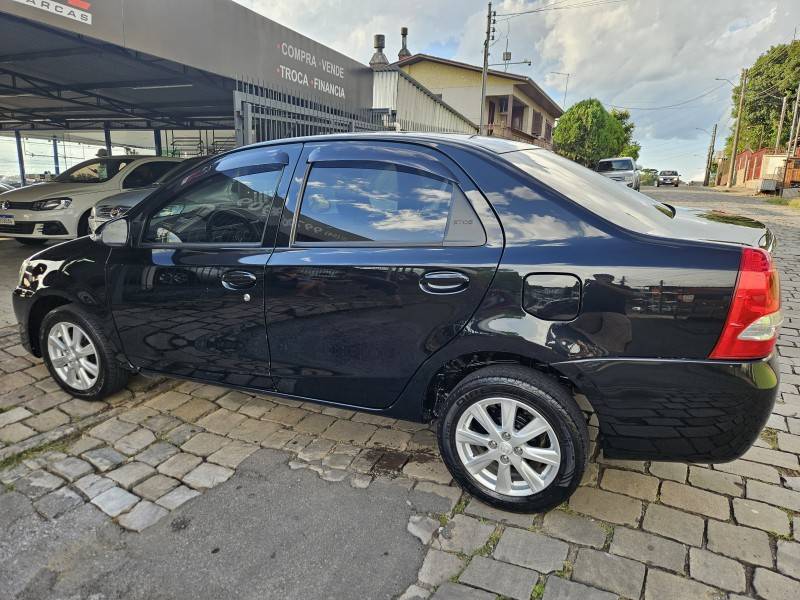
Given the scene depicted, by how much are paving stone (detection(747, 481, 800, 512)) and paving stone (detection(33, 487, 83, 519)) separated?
3.21 m

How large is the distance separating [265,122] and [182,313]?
5.39 metres

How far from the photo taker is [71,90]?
40.5 ft

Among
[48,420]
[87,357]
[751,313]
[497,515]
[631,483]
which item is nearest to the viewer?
[751,313]

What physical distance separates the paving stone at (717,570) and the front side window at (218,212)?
7.96ft

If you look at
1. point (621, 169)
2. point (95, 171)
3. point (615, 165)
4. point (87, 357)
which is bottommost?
point (87, 357)

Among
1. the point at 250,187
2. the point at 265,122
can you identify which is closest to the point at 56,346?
the point at 250,187

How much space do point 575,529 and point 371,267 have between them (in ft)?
4.79

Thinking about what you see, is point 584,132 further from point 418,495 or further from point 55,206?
point 418,495

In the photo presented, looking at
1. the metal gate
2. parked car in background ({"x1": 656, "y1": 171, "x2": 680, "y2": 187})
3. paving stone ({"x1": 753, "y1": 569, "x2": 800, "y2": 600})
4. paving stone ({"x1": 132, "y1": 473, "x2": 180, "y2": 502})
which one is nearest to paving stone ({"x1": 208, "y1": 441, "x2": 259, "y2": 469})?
paving stone ({"x1": 132, "y1": 473, "x2": 180, "y2": 502})

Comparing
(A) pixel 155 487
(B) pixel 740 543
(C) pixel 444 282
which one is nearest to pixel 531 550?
(B) pixel 740 543

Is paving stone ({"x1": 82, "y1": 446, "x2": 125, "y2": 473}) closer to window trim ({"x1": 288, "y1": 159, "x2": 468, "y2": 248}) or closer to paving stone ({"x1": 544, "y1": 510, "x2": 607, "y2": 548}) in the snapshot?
window trim ({"x1": 288, "y1": 159, "x2": 468, "y2": 248})

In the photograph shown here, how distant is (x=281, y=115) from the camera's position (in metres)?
7.93

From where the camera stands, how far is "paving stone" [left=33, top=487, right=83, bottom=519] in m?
2.43

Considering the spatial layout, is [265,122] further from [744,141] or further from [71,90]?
[744,141]
